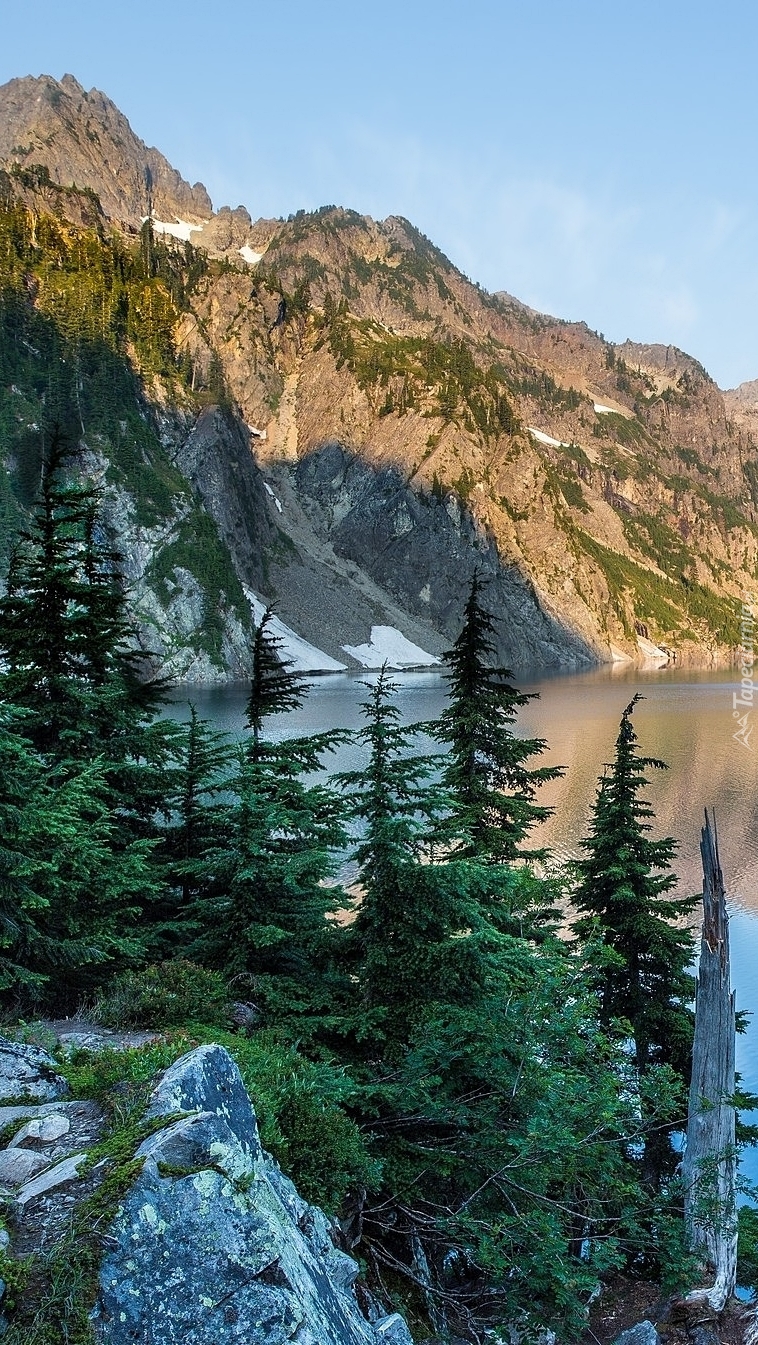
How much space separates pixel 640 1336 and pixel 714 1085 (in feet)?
9.40

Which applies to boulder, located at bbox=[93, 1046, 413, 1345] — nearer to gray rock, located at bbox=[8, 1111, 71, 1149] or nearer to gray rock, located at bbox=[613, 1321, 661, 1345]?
gray rock, located at bbox=[8, 1111, 71, 1149]

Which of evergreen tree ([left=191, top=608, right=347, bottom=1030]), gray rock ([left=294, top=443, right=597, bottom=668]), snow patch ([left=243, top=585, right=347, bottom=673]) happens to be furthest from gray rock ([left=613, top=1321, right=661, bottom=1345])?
gray rock ([left=294, top=443, right=597, bottom=668])

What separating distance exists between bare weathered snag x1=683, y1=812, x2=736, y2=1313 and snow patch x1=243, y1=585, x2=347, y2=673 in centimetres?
9213

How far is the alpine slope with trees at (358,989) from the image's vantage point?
6375 mm

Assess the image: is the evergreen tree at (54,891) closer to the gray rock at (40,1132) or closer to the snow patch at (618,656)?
the gray rock at (40,1132)

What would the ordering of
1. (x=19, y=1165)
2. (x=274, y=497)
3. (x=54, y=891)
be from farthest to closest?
1. (x=274, y=497)
2. (x=54, y=891)
3. (x=19, y=1165)

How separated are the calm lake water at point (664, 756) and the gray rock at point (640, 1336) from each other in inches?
306

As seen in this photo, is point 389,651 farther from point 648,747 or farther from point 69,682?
point 69,682

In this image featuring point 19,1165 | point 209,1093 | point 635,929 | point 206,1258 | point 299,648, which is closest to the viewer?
point 206,1258

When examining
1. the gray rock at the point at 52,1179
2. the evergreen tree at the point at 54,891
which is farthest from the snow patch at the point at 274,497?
the gray rock at the point at 52,1179

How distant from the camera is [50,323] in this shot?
303 feet

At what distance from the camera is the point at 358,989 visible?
339 inches

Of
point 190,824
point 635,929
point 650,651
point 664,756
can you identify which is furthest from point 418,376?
point 190,824

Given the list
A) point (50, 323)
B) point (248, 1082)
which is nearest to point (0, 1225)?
point (248, 1082)
